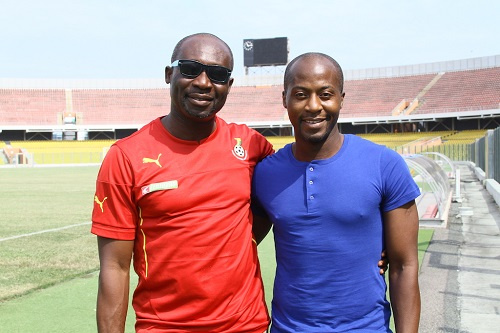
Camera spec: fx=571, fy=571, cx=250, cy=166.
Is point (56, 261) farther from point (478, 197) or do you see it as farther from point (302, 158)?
point (478, 197)

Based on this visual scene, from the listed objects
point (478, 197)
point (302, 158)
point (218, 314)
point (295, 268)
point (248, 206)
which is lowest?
point (478, 197)

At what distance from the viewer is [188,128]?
2291mm

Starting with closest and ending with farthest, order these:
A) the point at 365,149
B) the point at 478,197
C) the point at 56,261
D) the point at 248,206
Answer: the point at 365,149 < the point at 248,206 < the point at 56,261 < the point at 478,197

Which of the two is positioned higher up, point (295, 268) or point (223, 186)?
point (223, 186)

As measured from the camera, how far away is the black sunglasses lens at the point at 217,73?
2.29 metres

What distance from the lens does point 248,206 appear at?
2.34 meters

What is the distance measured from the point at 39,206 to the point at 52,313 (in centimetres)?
958

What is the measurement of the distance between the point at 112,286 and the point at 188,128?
678 mm

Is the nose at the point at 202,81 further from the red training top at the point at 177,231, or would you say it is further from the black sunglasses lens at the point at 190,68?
the red training top at the point at 177,231

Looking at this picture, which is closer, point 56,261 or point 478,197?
point 56,261

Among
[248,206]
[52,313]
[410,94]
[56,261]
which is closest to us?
[248,206]

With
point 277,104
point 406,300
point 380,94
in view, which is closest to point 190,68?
point 406,300

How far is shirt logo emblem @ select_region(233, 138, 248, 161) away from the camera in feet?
7.74

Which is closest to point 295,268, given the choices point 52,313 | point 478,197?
point 52,313
